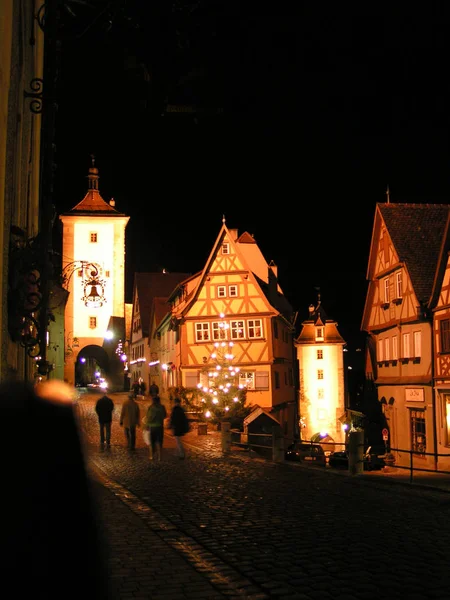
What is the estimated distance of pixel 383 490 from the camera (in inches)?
553

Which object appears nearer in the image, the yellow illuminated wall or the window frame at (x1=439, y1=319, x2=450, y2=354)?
the window frame at (x1=439, y1=319, x2=450, y2=354)

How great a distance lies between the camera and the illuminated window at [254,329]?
4209 cm

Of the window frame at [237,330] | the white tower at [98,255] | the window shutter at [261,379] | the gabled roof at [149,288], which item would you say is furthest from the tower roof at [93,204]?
the window shutter at [261,379]

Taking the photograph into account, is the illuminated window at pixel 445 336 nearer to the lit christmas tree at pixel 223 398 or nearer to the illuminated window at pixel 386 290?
the illuminated window at pixel 386 290

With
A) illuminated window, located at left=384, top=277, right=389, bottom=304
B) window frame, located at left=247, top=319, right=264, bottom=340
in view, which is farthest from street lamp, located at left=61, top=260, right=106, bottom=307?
Answer: window frame, located at left=247, top=319, right=264, bottom=340

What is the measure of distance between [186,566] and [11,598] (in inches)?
225

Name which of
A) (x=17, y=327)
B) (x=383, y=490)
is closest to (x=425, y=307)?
(x=383, y=490)

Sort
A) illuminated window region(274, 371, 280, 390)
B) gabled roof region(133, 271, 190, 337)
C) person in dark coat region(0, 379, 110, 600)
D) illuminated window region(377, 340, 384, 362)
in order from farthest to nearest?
gabled roof region(133, 271, 190, 337), illuminated window region(274, 371, 280, 390), illuminated window region(377, 340, 384, 362), person in dark coat region(0, 379, 110, 600)

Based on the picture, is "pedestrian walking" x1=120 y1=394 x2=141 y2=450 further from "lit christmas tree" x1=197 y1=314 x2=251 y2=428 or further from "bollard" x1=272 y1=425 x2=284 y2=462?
"lit christmas tree" x1=197 y1=314 x2=251 y2=428

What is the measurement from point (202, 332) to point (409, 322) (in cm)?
1448

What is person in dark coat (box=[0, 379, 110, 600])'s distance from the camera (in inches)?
90.4

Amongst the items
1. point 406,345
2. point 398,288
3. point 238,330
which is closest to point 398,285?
point 398,288

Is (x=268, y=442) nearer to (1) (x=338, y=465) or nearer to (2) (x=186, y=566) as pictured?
(1) (x=338, y=465)

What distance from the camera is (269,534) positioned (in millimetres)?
9234
